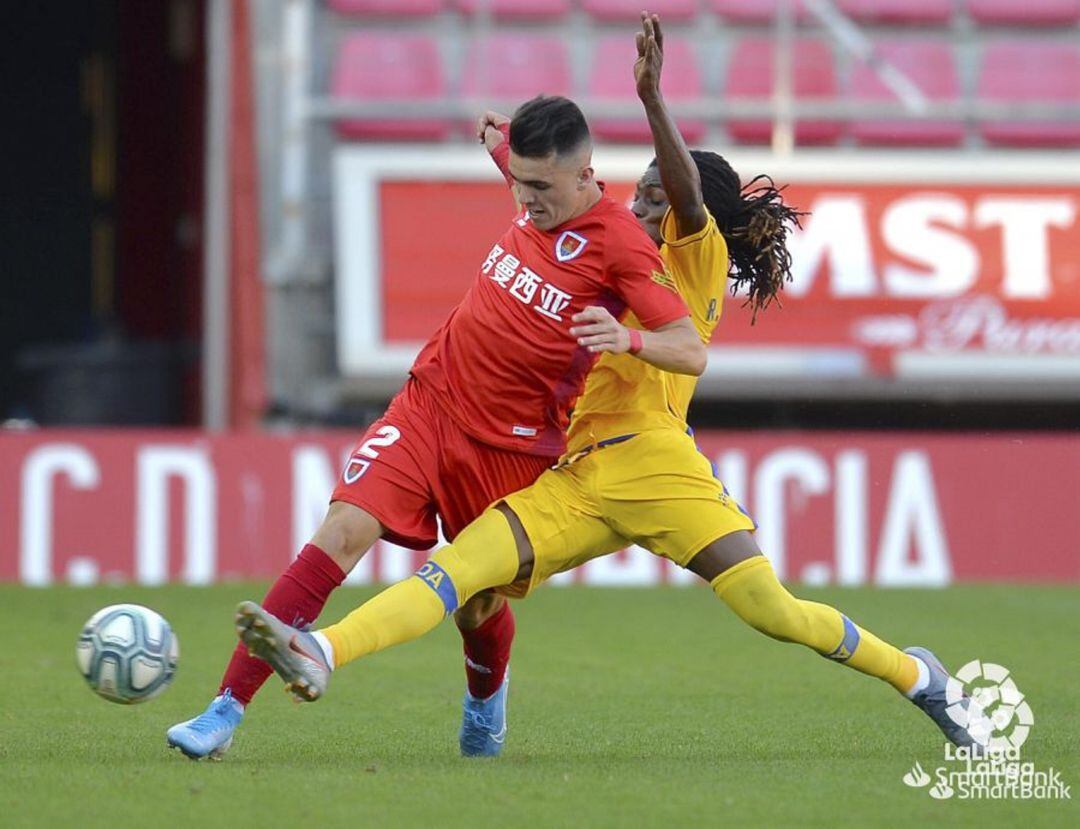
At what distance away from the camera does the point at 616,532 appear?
6254 mm

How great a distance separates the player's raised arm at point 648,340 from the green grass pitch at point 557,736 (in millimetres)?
1172

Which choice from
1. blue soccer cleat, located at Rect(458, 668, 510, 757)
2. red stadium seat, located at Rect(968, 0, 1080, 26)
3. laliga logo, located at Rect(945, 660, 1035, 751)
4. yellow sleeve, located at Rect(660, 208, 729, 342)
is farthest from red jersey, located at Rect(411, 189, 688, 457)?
red stadium seat, located at Rect(968, 0, 1080, 26)

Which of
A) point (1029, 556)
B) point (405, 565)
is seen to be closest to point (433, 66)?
point (405, 565)

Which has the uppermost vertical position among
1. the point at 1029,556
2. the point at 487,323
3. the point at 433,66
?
the point at 433,66

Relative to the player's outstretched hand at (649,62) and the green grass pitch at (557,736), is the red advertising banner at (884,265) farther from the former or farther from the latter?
the player's outstretched hand at (649,62)

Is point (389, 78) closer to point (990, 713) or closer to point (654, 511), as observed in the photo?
point (990, 713)

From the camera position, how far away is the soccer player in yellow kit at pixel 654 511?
19.4ft

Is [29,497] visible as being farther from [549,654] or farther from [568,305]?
[568,305]

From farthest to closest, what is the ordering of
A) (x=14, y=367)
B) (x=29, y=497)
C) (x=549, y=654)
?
1. (x=14, y=367)
2. (x=29, y=497)
3. (x=549, y=654)

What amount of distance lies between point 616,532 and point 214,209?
11424 millimetres

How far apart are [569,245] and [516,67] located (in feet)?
37.5

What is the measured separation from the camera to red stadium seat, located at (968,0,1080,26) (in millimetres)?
17969

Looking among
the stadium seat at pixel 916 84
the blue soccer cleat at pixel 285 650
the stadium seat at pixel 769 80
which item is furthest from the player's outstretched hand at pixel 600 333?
the stadium seat at pixel 916 84

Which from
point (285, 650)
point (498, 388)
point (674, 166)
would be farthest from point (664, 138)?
point (285, 650)
